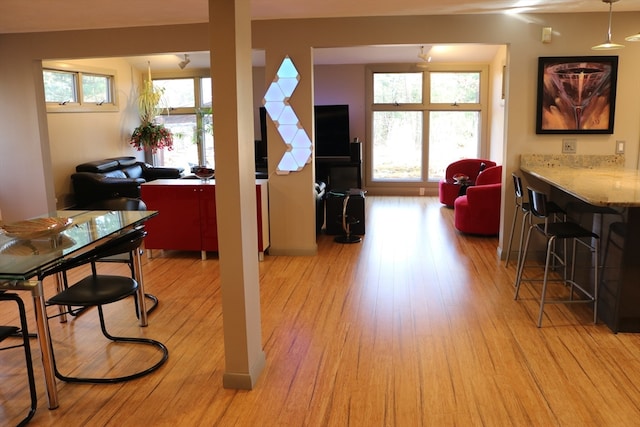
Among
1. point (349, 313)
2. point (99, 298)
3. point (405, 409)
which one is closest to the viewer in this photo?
point (405, 409)

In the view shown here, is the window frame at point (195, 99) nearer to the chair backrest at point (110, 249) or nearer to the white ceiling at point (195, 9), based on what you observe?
the white ceiling at point (195, 9)

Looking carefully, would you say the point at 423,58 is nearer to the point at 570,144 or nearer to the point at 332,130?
the point at 332,130

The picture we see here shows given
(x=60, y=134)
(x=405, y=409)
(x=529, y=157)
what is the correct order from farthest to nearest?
(x=60, y=134)
(x=529, y=157)
(x=405, y=409)

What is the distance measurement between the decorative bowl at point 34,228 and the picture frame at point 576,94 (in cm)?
438

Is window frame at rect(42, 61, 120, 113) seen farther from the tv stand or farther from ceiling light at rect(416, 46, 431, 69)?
ceiling light at rect(416, 46, 431, 69)

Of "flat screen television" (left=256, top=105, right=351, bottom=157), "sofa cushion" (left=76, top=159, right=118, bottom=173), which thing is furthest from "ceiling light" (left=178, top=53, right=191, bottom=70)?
"sofa cushion" (left=76, top=159, right=118, bottom=173)

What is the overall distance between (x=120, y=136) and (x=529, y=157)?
7326 millimetres

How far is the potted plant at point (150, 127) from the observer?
986cm

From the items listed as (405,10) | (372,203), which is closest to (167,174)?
(372,203)

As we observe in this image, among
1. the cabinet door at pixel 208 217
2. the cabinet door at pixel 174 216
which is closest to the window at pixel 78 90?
the cabinet door at pixel 174 216

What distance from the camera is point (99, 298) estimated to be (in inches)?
122

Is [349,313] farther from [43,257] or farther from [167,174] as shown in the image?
[167,174]

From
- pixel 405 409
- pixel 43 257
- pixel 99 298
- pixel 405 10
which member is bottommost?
pixel 405 409

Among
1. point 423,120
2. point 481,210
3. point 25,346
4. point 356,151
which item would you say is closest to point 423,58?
point 423,120
